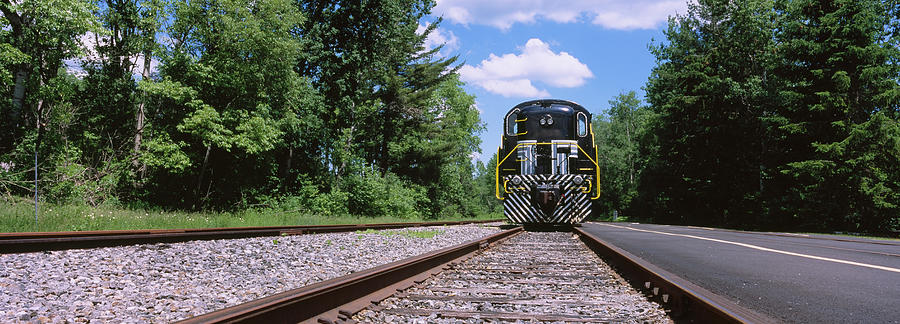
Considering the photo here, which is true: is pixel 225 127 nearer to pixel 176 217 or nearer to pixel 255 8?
pixel 255 8

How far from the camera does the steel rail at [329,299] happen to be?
1.86 m

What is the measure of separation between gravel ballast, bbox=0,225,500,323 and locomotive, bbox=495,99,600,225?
6.70 meters

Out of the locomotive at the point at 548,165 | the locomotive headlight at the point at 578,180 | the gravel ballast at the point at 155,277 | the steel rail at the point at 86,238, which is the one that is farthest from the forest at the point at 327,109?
the locomotive headlight at the point at 578,180

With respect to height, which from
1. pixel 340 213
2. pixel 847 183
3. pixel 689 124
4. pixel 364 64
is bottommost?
pixel 340 213

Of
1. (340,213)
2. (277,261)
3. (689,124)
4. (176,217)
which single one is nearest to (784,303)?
(277,261)

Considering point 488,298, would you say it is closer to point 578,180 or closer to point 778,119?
point 578,180

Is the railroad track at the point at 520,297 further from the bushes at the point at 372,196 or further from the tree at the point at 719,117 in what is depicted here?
the tree at the point at 719,117

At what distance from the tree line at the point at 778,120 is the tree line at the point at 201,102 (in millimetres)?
17649

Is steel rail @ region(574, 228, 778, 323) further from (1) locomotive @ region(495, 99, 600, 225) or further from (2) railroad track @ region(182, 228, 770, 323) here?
(1) locomotive @ region(495, 99, 600, 225)

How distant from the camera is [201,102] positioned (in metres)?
15.5

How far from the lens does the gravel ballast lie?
9.09 ft

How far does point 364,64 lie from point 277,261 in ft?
62.1

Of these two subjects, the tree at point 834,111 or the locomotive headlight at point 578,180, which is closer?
the locomotive headlight at point 578,180

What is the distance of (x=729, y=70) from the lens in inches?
1070
